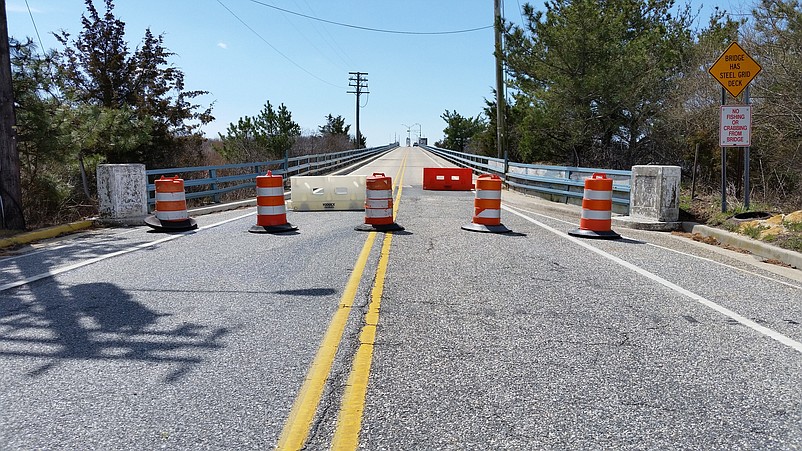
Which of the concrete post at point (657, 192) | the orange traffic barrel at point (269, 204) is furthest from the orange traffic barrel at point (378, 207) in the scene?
the concrete post at point (657, 192)

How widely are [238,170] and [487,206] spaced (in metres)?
21.1

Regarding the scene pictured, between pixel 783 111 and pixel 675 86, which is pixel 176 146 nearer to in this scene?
pixel 675 86

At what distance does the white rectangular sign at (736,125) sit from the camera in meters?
12.1

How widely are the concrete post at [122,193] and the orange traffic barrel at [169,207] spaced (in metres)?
1.47

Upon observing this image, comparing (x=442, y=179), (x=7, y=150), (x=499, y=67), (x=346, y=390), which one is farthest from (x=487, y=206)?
(x=499, y=67)

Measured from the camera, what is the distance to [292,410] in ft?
12.0

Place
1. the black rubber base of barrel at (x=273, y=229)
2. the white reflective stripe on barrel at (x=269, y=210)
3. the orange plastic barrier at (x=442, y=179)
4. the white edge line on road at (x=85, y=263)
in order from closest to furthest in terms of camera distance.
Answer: the white edge line on road at (x=85, y=263) < the black rubber base of barrel at (x=273, y=229) < the white reflective stripe on barrel at (x=269, y=210) < the orange plastic barrier at (x=442, y=179)

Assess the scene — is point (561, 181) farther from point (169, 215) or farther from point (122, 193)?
point (122, 193)

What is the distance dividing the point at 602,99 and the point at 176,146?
17136mm

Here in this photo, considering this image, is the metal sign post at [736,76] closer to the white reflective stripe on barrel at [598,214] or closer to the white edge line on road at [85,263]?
the white reflective stripe on barrel at [598,214]

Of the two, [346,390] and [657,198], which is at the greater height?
[657,198]

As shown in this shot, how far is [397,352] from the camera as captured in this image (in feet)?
15.5

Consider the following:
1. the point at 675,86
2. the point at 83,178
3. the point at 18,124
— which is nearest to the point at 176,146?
the point at 83,178

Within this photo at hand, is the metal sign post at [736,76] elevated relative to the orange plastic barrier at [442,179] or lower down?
elevated
